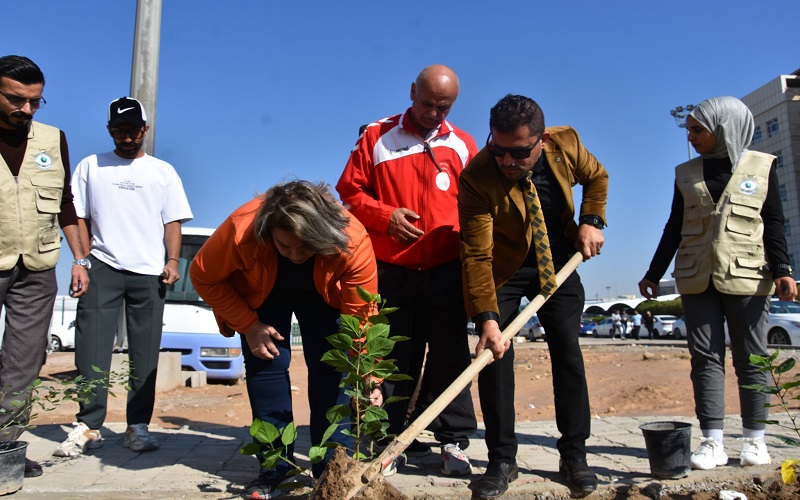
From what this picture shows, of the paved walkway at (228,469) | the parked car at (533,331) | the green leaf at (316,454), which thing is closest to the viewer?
the green leaf at (316,454)

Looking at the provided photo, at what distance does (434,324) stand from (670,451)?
4.52 feet

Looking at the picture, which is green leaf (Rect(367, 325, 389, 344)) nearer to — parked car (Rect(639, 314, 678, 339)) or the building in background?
parked car (Rect(639, 314, 678, 339))

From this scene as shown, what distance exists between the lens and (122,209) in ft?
13.9

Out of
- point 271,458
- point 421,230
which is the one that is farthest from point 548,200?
point 271,458

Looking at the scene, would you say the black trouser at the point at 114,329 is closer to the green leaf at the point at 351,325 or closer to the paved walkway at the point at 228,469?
the paved walkway at the point at 228,469

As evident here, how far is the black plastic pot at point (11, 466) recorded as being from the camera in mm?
3088

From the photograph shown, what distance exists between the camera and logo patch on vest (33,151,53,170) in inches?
146

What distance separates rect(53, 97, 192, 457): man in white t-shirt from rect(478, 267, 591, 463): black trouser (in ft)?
7.08

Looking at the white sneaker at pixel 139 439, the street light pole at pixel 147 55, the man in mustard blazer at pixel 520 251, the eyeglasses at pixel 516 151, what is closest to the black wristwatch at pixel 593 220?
the man in mustard blazer at pixel 520 251

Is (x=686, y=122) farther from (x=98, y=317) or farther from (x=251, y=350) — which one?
(x=98, y=317)

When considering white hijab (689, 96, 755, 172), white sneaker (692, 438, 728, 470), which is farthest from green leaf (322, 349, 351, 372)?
white hijab (689, 96, 755, 172)

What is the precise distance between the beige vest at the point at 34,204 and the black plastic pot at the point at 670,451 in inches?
130

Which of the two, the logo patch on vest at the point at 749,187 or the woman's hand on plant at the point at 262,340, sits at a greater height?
the logo patch on vest at the point at 749,187

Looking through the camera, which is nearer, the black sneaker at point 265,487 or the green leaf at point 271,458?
the green leaf at point 271,458
